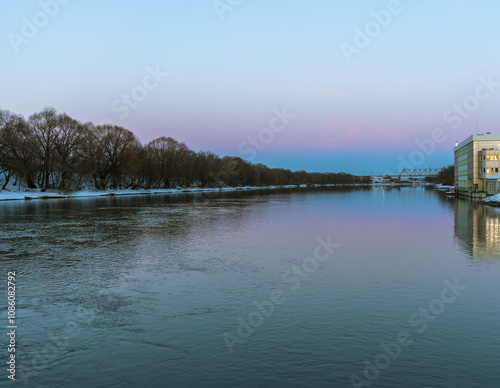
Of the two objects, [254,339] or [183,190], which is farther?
[183,190]

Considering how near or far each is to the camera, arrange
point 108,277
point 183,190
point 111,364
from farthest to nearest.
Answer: point 183,190 → point 108,277 → point 111,364

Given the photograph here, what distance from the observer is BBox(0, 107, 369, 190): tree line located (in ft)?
273

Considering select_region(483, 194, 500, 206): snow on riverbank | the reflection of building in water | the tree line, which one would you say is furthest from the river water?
the tree line

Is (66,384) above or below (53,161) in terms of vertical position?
below

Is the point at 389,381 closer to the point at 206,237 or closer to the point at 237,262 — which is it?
the point at 237,262

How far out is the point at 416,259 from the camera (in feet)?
64.5

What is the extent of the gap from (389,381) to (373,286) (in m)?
6.82

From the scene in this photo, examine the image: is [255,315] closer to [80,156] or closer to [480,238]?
[480,238]

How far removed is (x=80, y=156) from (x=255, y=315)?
93722mm

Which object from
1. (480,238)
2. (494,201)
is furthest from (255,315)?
(494,201)

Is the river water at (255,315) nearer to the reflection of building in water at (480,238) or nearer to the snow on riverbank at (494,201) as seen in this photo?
the reflection of building in water at (480,238)

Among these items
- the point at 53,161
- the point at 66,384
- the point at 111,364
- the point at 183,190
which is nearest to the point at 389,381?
the point at 111,364

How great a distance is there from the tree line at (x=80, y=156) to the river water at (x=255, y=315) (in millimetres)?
69682

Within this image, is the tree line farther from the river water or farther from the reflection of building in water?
the reflection of building in water
